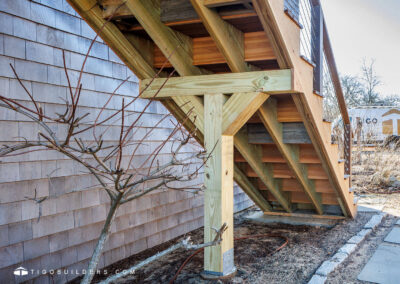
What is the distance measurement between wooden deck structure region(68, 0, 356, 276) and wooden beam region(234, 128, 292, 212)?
10cm

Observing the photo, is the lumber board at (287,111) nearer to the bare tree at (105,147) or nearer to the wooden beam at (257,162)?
the wooden beam at (257,162)

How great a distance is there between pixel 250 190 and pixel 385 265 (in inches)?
74.7

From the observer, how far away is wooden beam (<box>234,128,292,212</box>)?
3.80 m

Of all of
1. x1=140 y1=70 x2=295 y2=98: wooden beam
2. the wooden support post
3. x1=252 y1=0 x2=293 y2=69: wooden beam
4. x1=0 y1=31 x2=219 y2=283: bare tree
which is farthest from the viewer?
the wooden support post

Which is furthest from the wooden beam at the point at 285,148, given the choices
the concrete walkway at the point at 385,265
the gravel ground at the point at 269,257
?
the concrete walkway at the point at 385,265

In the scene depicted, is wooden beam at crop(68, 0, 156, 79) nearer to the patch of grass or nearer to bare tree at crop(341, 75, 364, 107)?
the patch of grass

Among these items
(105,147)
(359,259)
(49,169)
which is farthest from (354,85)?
(105,147)

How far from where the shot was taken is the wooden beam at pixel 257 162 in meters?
3.80

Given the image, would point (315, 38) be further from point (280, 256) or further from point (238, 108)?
point (280, 256)

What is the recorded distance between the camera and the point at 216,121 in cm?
289

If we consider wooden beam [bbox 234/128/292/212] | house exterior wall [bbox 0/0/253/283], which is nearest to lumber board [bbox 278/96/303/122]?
wooden beam [bbox 234/128/292/212]

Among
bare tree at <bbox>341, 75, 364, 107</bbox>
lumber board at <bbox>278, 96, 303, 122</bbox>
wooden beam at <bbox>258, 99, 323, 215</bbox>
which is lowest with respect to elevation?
wooden beam at <bbox>258, 99, 323, 215</bbox>

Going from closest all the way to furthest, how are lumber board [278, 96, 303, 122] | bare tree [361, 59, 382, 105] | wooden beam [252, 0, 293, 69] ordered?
wooden beam [252, 0, 293, 69]
lumber board [278, 96, 303, 122]
bare tree [361, 59, 382, 105]

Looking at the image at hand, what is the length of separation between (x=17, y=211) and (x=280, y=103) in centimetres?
233
